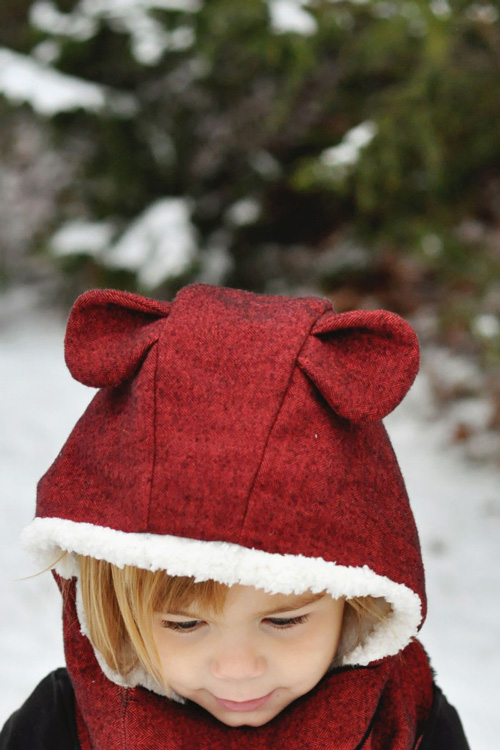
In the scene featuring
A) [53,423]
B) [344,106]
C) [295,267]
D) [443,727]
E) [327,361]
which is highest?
[344,106]

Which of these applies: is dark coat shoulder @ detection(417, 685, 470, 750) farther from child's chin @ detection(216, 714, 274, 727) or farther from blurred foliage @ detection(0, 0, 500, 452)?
blurred foliage @ detection(0, 0, 500, 452)

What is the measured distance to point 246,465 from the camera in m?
1.10

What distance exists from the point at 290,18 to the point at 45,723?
7.68 feet

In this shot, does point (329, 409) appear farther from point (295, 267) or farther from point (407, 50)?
point (295, 267)

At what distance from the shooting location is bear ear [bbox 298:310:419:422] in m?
1.14

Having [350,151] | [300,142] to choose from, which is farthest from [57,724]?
[300,142]

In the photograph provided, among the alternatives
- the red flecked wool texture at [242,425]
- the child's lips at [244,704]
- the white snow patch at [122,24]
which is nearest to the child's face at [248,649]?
the child's lips at [244,704]

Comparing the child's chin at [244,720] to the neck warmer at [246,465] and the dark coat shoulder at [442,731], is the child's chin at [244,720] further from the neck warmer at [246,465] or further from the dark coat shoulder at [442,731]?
the dark coat shoulder at [442,731]

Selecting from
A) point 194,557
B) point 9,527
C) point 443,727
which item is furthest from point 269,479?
point 9,527

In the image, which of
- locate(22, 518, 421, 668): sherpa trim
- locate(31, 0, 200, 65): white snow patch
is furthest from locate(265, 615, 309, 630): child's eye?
locate(31, 0, 200, 65): white snow patch

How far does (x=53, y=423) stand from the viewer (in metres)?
4.11

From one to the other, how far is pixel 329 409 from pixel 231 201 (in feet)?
11.7

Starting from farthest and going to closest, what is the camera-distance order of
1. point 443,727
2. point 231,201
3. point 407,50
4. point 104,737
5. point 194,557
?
1. point 231,201
2. point 407,50
3. point 443,727
4. point 104,737
5. point 194,557

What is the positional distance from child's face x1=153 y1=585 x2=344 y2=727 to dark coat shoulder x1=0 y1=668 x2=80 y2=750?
1.00ft
